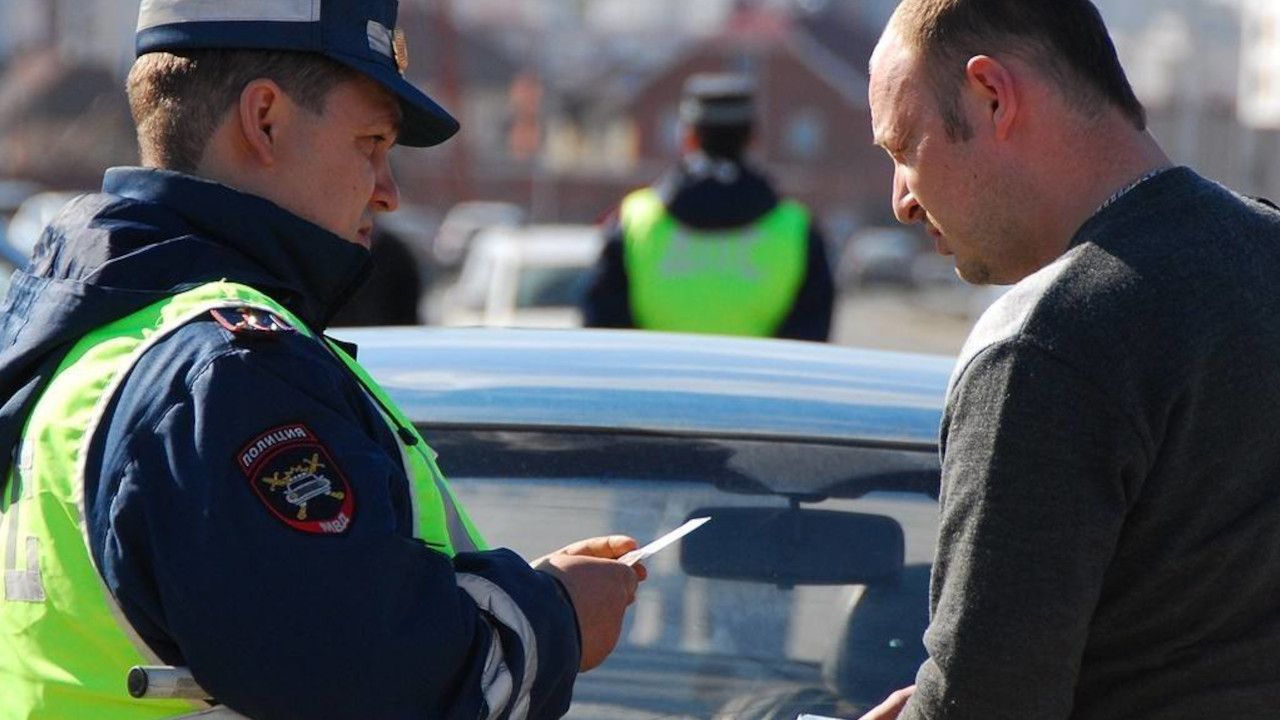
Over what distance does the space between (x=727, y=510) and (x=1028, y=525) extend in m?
0.92

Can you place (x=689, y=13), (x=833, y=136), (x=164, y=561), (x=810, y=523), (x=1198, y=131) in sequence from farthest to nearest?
(x=689, y=13) < (x=833, y=136) < (x=1198, y=131) < (x=810, y=523) < (x=164, y=561)

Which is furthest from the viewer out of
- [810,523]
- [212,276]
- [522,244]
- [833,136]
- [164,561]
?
[833,136]

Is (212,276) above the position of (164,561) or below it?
above

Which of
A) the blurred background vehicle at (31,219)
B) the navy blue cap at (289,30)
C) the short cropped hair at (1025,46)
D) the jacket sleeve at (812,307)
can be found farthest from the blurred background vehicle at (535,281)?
the blurred background vehicle at (31,219)

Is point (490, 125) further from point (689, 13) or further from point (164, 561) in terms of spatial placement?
point (164, 561)

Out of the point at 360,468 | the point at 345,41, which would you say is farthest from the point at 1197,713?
the point at 345,41

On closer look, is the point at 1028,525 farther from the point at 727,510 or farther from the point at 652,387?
the point at 652,387

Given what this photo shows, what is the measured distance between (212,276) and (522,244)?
10257 mm

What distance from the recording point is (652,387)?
8.86 feet

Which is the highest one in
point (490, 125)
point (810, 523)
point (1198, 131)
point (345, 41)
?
point (345, 41)

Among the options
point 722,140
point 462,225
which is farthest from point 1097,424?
point 462,225

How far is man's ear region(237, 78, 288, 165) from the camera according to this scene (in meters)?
1.87

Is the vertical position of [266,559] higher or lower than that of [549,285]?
higher

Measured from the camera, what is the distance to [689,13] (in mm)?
83750
